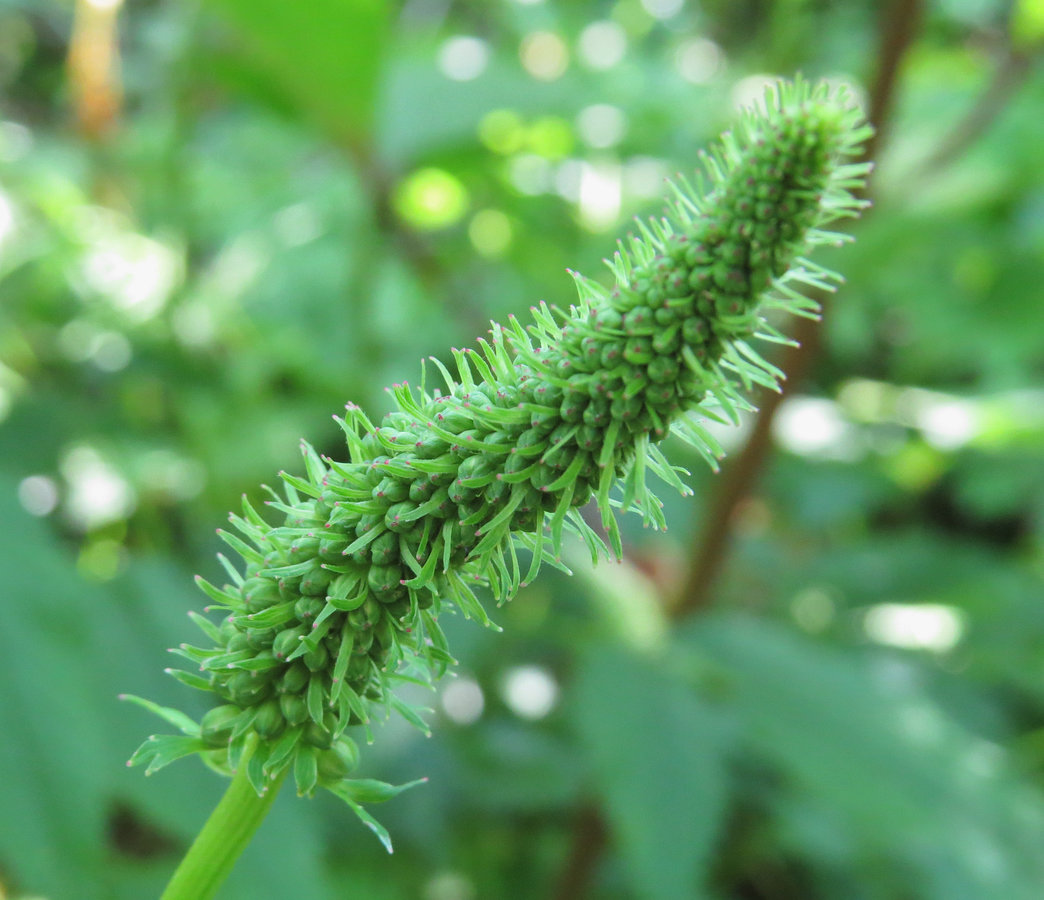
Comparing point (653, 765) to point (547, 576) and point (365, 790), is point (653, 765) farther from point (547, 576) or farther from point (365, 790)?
point (365, 790)

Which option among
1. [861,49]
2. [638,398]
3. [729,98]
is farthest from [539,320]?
[861,49]

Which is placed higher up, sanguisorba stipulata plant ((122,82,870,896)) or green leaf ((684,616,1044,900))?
green leaf ((684,616,1044,900))

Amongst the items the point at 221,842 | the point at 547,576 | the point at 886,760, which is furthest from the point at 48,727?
the point at 886,760

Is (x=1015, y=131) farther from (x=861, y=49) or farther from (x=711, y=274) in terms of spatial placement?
(x=711, y=274)

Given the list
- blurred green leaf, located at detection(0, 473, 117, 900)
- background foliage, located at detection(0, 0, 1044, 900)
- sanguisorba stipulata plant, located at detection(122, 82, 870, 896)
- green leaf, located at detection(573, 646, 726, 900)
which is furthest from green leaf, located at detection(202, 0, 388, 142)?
sanguisorba stipulata plant, located at detection(122, 82, 870, 896)

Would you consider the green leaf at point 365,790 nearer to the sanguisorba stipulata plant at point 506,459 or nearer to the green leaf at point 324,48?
the sanguisorba stipulata plant at point 506,459

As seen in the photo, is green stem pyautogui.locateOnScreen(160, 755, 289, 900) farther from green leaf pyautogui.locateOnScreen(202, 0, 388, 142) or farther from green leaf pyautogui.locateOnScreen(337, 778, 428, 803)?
green leaf pyautogui.locateOnScreen(202, 0, 388, 142)
